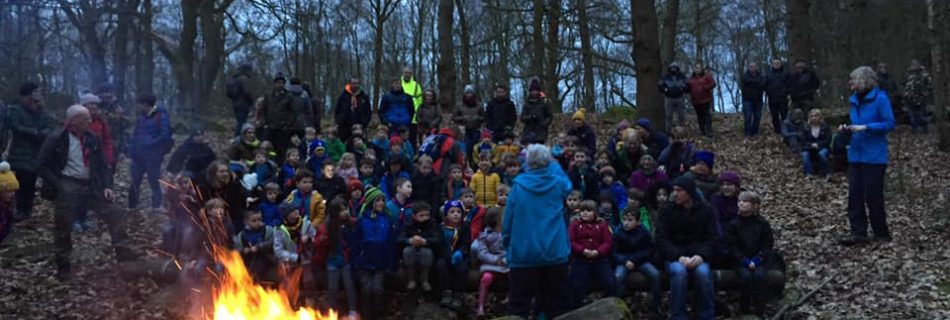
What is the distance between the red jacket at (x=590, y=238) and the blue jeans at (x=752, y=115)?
9895 mm

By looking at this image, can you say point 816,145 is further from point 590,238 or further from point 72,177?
point 72,177

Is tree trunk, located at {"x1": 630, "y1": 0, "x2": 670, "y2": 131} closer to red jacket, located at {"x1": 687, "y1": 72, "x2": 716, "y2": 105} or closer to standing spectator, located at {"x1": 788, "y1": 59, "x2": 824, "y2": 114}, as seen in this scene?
red jacket, located at {"x1": 687, "y1": 72, "x2": 716, "y2": 105}

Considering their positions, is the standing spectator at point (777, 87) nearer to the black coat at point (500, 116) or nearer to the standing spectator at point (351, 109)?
the black coat at point (500, 116)

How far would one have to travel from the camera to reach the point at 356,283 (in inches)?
318

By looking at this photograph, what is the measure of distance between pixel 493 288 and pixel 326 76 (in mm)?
29006

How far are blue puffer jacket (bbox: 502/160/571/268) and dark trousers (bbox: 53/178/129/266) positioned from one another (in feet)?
14.9

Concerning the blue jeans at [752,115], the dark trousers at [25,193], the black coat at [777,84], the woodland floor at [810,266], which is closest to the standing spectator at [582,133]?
the woodland floor at [810,266]

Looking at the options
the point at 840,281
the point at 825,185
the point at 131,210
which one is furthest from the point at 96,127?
the point at 825,185

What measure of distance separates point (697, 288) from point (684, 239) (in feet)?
1.81

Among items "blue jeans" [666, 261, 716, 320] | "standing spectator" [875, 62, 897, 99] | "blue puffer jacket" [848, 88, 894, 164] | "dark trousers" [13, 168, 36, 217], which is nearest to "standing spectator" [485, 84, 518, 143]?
"blue puffer jacket" [848, 88, 894, 164]

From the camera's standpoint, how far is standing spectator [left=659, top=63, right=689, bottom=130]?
640 inches

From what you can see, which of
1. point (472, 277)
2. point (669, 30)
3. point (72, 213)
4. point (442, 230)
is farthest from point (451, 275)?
point (669, 30)

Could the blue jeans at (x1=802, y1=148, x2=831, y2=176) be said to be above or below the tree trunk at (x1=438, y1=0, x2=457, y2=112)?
below

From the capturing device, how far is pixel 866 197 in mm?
8836
